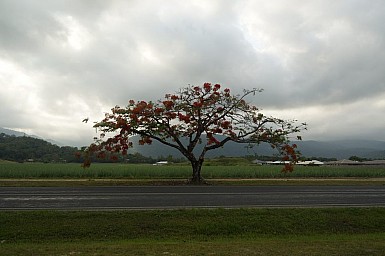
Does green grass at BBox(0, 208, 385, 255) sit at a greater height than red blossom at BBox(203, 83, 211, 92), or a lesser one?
lesser

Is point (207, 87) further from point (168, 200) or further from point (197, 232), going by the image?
point (197, 232)

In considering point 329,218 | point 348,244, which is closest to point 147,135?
point 329,218

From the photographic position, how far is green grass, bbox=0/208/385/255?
9430 millimetres

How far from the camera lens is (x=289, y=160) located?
2586 centimetres

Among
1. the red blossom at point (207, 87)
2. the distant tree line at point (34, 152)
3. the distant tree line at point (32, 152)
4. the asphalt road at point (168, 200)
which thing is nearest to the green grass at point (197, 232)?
the asphalt road at point (168, 200)

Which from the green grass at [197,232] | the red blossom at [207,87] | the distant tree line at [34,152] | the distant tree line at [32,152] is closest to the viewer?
the green grass at [197,232]

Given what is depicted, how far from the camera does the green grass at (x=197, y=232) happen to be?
9430 mm

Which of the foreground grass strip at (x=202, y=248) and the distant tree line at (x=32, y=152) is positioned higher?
the distant tree line at (x=32, y=152)

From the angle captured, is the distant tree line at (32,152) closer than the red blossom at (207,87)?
No

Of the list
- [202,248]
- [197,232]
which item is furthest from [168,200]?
[202,248]

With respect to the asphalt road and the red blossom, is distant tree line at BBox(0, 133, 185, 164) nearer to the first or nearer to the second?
the red blossom

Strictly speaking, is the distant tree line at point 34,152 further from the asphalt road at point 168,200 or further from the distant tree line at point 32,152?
the asphalt road at point 168,200

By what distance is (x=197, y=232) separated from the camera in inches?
477

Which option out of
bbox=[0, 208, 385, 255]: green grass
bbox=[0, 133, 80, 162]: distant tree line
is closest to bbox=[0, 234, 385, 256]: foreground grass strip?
bbox=[0, 208, 385, 255]: green grass
